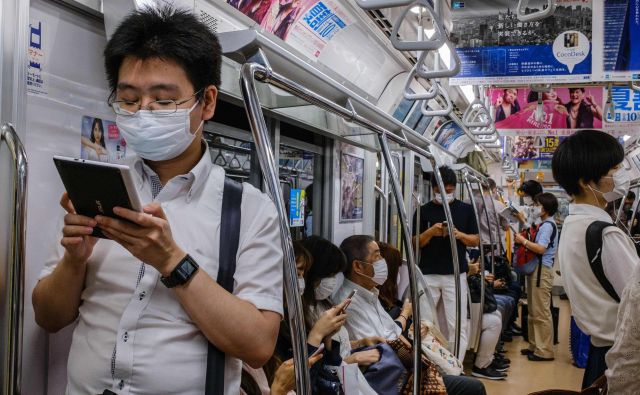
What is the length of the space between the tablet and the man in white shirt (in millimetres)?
51

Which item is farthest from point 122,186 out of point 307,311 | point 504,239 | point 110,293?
point 504,239

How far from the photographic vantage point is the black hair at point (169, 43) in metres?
1.35

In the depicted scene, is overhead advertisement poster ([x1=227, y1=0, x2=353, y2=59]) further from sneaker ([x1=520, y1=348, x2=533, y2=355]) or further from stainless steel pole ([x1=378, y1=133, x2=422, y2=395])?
sneaker ([x1=520, y1=348, x2=533, y2=355])

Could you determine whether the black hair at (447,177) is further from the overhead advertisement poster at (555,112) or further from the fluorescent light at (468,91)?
the overhead advertisement poster at (555,112)

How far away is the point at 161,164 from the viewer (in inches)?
56.7

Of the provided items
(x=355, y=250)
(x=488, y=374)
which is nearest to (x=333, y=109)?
(x=355, y=250)

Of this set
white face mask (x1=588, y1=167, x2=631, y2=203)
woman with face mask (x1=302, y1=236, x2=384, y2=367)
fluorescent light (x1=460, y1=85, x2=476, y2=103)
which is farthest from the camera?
fluorescent light (x1=460, y1=85, x2=476, y2=103)

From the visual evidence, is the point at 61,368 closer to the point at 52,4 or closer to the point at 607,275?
the point at 52,4

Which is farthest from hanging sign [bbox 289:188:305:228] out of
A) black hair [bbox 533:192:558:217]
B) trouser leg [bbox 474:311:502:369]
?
black hair [bbox 533:192:558:217]

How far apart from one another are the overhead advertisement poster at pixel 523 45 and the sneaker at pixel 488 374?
2.83 metres

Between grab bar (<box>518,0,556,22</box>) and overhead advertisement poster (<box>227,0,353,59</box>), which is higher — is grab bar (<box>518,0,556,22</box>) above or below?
below

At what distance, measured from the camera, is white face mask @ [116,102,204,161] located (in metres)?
1.32

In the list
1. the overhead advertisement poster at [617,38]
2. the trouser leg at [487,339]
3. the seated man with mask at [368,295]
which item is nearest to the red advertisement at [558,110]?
the overhead advertisement poster at [617,38]

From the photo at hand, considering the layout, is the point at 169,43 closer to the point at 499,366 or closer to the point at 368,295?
the point at 368,295
